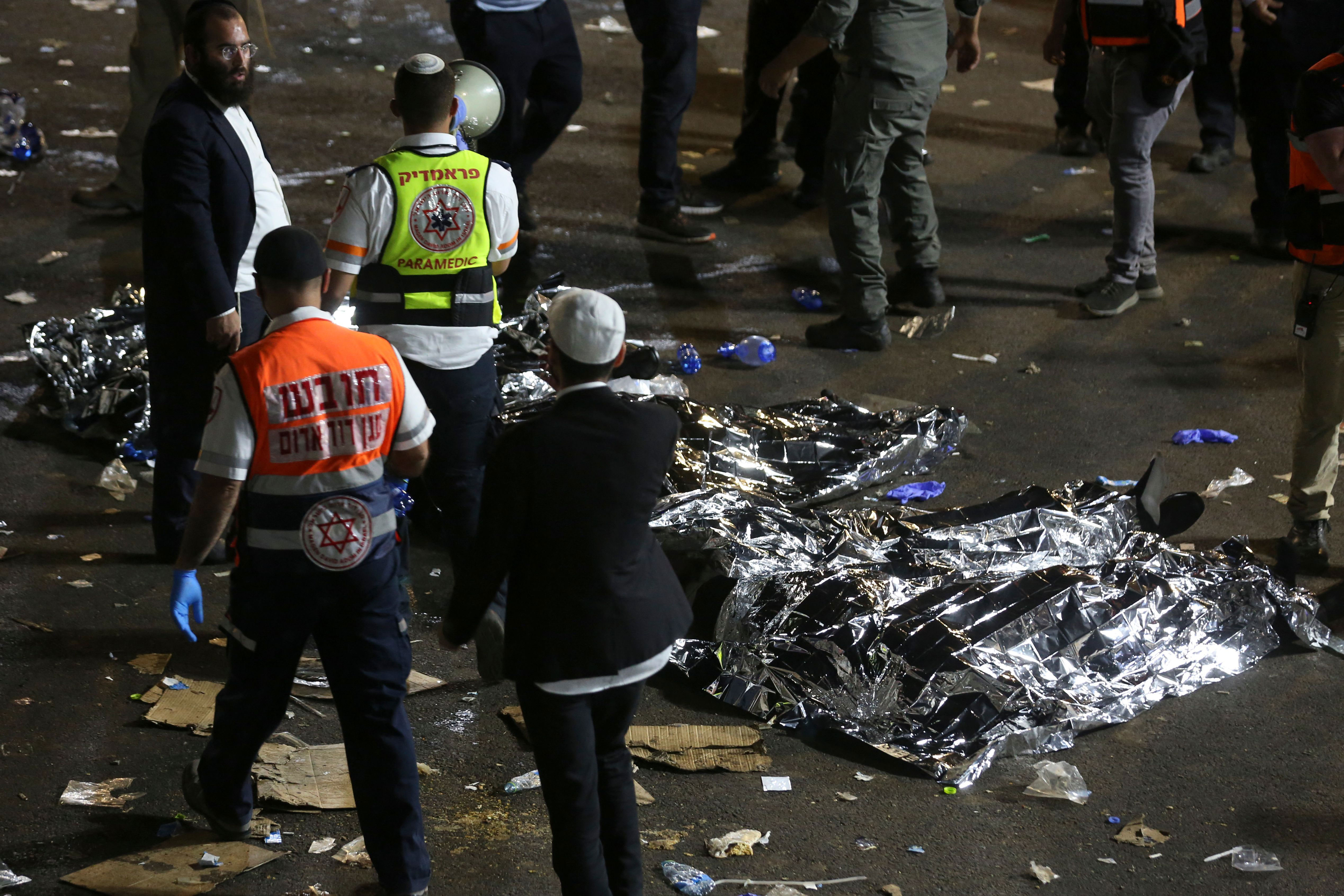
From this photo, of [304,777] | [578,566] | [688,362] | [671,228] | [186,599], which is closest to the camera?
[578,566]

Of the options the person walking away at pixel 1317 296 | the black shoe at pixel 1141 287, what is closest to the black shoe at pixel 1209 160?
the black shoe at pixel 1141 287

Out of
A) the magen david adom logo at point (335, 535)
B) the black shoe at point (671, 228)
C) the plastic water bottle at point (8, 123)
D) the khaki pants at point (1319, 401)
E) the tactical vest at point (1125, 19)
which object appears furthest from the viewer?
the plastic water bottle at point (8, 123)

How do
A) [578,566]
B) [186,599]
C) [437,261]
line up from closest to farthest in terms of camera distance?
[578,566]
[186,599]
[437,261]

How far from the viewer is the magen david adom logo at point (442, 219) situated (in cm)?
404

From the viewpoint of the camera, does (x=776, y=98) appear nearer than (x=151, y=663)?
No

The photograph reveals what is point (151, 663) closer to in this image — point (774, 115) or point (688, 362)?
point (688, 362)

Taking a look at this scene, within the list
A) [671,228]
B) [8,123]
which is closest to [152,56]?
[8,123]

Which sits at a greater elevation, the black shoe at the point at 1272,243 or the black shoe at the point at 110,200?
the black shoe at the point at 110,200

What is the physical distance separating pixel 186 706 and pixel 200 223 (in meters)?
1.60

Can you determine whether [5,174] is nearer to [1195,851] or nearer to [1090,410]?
[1090,410]

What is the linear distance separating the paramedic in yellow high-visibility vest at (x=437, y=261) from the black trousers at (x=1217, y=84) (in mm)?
6520

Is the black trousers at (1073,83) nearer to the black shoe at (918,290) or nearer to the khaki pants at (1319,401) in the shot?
the black shoe at (918,290)

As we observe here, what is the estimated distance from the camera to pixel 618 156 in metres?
9.41

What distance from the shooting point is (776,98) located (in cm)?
841
